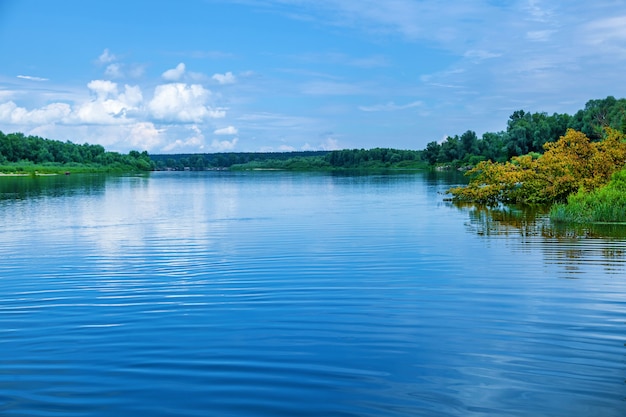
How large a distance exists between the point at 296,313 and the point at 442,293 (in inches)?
150

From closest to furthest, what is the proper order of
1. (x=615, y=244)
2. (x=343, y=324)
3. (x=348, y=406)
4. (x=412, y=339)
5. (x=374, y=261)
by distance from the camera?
(x=348, y=406) < (x=412, y=339) < (x=343, y=324) < (x=374, y=261) < (x=615, y=244)

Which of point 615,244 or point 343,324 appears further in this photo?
point 615,244

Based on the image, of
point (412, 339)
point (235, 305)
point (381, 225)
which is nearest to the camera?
point (412, 339)

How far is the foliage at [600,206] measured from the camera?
96.0ft

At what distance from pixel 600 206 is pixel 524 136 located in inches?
4676

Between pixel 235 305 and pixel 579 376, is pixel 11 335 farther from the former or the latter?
pixel 579 376

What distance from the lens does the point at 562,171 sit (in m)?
38.1

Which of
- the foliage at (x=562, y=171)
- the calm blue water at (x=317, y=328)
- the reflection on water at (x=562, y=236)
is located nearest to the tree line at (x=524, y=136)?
the foliage at (x=562, y=171)

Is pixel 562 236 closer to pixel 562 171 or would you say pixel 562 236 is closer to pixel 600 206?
pixel 600 206

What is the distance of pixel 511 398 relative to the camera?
802 centimetres

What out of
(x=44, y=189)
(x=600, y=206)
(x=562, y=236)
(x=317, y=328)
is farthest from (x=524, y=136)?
(x=317, y=328)

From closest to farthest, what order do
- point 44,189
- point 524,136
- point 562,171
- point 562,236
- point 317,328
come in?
1. point 317,328
2. point 562,236
3. point 562,171
4. point 44,189
5. point 524,136

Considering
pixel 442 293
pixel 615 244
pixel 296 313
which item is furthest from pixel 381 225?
pixel 296 313

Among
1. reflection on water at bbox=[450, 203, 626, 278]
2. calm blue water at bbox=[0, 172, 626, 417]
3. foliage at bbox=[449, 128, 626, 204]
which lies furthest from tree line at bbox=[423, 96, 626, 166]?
calm blue water at bbox=[0, 172, 626, 417]
